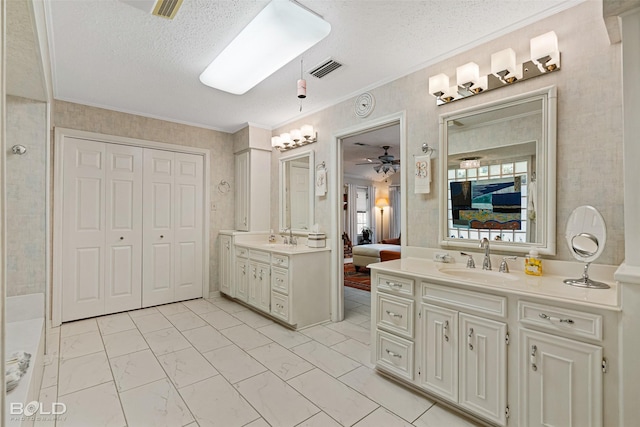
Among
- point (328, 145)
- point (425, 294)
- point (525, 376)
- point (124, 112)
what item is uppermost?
point (124, 112)

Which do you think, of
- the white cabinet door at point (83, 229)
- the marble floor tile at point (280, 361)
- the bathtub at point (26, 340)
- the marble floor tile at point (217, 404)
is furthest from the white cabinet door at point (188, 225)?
the marble floor tile at point (217, 404)

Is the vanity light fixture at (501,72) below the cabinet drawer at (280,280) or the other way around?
the other way around

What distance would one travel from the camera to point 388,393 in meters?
2.11

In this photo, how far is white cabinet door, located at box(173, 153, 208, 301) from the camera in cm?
426

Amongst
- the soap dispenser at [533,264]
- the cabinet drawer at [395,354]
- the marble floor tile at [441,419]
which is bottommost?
the marble floor tile at [441,419]

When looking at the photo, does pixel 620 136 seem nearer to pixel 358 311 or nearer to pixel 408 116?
pixel 408 116

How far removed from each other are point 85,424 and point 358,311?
2817mm

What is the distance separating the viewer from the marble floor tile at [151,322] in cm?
331

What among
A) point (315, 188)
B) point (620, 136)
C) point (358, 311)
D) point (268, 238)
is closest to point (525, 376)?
point (620, 136)

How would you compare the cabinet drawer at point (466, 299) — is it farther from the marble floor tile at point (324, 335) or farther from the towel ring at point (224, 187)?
the towel ring at point (224, 187)

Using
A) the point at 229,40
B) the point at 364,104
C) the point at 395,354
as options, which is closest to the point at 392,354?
the point at 395,354

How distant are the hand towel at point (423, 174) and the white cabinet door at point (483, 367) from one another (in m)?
1.09

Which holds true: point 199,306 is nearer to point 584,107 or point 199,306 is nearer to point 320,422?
point 320,422

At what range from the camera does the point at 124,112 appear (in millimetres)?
3838
